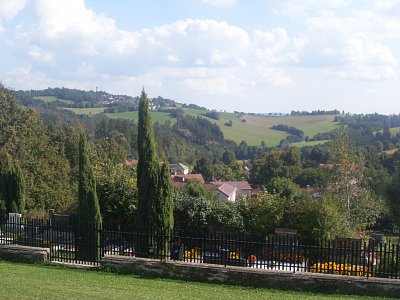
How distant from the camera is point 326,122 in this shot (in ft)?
586

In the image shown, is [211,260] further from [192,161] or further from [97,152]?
[192,161]

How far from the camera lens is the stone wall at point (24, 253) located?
1534 centimetres

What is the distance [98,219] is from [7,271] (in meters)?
6.11

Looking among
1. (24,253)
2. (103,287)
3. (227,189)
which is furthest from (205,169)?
(103,287)

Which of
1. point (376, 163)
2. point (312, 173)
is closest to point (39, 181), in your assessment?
point (312, 173)

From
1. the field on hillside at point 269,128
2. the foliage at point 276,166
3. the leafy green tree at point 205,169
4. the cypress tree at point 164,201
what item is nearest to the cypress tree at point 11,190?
the cypress tree at point 164,201

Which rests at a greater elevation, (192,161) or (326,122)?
(326,122)

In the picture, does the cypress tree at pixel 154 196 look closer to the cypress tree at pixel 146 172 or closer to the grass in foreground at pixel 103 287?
the cypress tree at pixel 146 172

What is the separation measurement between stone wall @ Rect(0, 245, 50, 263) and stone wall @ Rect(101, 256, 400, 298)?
2.26 meters

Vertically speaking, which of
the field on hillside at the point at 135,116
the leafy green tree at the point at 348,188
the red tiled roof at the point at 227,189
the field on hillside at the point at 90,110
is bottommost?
the red tiled roof at the point at 227,189

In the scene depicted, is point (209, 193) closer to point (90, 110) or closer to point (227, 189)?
point (227, 189)

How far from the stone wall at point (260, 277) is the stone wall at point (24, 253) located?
89.0 inches

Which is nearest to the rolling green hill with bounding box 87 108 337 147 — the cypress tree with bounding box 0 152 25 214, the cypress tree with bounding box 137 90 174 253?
the cypress tree with bounding box 0 152 25 214

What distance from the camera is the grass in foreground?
1043 centimetres
